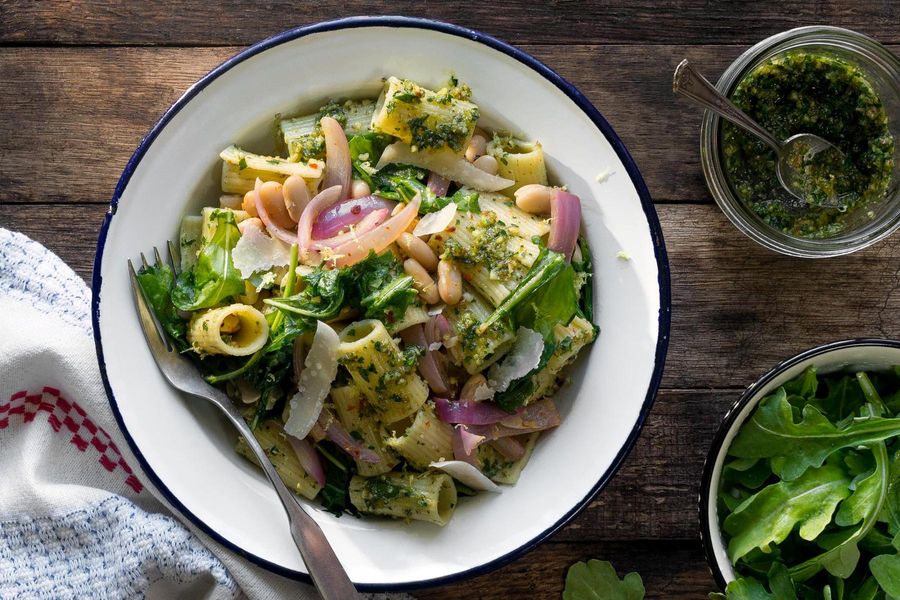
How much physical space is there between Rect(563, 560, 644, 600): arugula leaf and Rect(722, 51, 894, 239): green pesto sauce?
3.93 ft

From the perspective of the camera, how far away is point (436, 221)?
2.09 m

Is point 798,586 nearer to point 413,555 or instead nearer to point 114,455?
point 413,555

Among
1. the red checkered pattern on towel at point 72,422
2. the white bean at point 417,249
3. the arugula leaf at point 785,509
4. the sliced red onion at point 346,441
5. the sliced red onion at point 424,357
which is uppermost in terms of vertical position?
the white bean at point 417,249

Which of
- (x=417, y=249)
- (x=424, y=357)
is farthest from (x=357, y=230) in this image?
(x=424, y=357)

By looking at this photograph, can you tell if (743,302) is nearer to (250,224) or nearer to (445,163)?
(445,163)

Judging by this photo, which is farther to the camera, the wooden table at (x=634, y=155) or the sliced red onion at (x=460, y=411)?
the wooden table at (x=634, y=155)

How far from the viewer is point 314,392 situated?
→ 2037 mm

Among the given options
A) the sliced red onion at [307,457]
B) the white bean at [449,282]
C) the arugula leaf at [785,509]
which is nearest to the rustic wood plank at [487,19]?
the white bean at [449,282]

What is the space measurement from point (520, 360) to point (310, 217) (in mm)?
665

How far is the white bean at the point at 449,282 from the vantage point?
6.84ft

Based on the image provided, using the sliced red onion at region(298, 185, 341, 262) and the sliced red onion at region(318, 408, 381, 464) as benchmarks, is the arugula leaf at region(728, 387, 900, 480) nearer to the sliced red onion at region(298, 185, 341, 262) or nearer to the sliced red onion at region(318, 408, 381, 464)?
the sliced red onion at region(318, 408, 381, 464)

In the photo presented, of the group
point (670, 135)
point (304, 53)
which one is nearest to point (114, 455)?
point (304, 53)

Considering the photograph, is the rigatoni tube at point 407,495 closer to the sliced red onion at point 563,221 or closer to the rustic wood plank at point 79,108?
the sliced red onion at point 563,221

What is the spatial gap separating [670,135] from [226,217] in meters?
1.41
